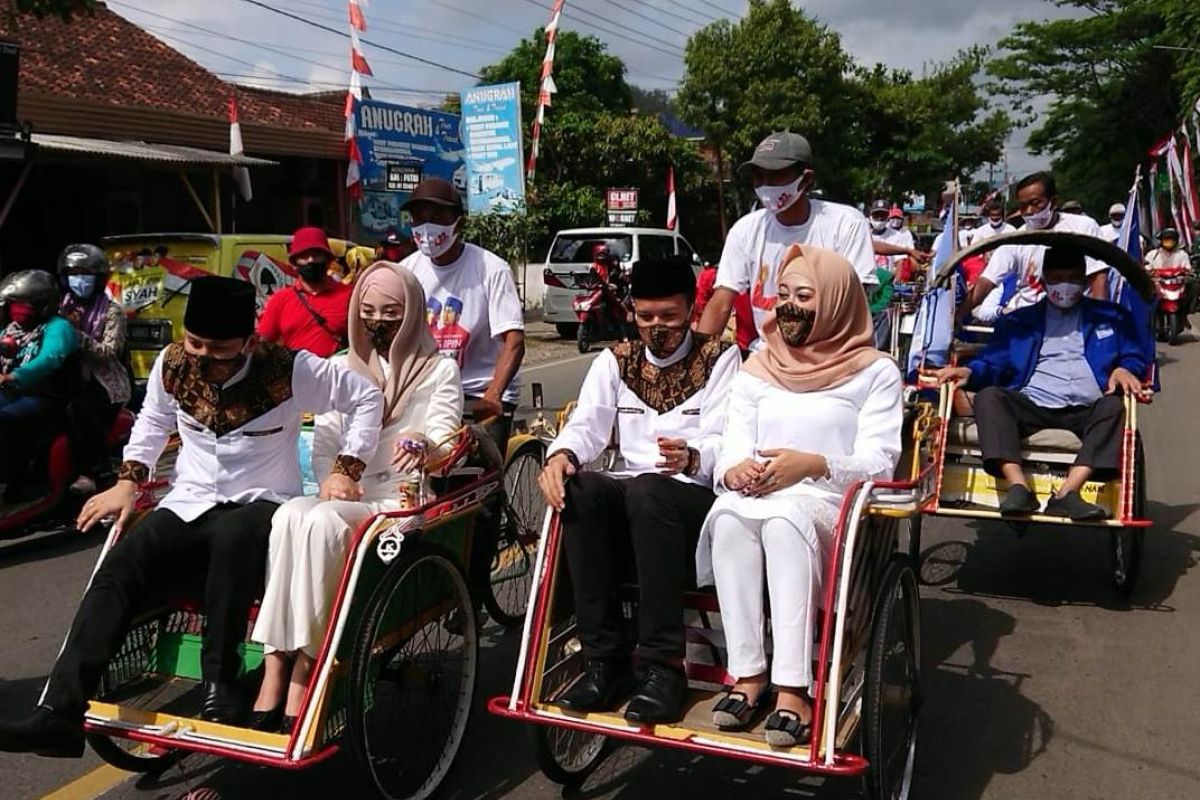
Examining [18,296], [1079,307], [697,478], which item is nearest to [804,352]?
[697,478]

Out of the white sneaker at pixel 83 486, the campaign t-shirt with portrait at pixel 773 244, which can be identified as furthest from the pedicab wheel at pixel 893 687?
the white sneaker at pixel 83 486

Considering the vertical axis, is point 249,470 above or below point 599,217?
below

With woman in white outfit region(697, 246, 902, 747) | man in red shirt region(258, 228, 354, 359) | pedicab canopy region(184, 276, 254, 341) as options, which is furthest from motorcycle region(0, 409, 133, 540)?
woman in white outfit region(697, 246, 902, 747)

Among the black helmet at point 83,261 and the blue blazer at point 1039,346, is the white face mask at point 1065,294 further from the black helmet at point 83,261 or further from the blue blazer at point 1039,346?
the black helmet at point 83,261

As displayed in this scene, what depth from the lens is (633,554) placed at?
3625 millimetres

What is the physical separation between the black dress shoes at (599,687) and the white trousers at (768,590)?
1.12ft

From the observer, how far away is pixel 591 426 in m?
3.95

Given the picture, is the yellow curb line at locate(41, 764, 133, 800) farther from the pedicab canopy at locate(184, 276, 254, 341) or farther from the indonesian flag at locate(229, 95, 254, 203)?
the indonesian flag at locate(229, 95, 254, 203)

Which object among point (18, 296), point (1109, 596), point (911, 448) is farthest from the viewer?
point (18, 296)

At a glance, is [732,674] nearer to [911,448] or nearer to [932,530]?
[911,448]

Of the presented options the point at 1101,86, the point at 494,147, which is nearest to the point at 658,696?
the point at 494,147

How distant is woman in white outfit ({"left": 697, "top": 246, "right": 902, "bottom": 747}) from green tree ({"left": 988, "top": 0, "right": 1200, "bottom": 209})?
33.3 meters

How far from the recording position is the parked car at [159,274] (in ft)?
30.0

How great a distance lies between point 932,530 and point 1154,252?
1287 cm
